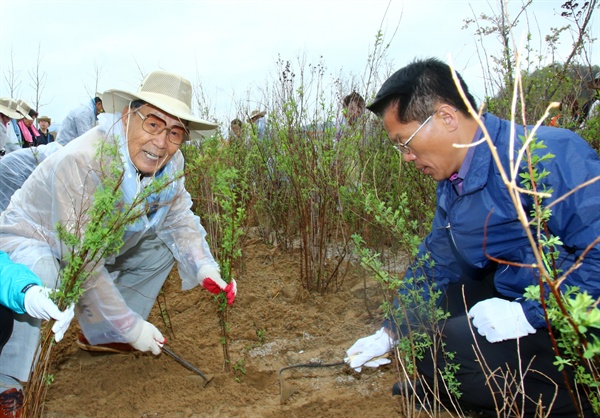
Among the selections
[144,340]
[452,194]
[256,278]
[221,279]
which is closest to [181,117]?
[221,279]

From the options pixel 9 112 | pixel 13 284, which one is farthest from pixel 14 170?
pixel 13 284

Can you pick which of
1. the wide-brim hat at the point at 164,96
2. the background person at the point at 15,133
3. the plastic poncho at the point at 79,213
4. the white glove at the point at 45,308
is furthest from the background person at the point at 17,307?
the background person at the point at 15,133

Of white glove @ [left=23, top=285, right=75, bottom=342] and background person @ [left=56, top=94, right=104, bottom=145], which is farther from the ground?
background person @ [left=56, top=94, right=104, bottom=145]

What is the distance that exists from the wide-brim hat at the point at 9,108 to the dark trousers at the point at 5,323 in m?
4.96

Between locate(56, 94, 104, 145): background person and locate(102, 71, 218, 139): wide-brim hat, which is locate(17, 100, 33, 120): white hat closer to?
locate(56, 94, 104, 145): background person

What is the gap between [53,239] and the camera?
8.68 feet

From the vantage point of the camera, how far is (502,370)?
210cm

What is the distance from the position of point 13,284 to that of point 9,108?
18.4 feet

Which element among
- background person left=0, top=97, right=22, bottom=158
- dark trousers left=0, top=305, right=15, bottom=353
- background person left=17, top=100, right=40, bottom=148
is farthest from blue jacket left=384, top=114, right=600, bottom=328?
background person left=17, top=100, right=40, bottom=148

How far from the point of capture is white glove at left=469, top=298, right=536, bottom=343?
2.01 m

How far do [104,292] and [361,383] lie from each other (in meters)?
1.43

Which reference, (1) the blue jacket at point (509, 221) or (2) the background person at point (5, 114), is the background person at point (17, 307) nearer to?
(1) the blue jacket at point (509, 221)

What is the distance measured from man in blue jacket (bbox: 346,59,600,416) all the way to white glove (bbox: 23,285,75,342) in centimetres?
136

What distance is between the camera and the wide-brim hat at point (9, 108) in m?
6.34
